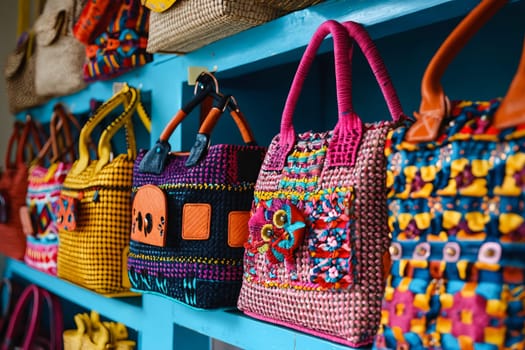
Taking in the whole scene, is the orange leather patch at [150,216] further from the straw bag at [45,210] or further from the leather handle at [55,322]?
the leather handle at [55,322]

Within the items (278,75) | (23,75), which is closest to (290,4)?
(278,75)

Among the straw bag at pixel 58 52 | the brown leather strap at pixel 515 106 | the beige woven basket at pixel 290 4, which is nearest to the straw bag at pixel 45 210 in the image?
the straw bag at pixel 58 52

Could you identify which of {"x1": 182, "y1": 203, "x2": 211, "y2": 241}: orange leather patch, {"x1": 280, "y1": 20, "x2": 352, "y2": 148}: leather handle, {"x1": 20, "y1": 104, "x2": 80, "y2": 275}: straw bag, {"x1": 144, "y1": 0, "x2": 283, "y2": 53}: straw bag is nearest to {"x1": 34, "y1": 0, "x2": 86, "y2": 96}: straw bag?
{"x1": 20, "y1": 104, "x2": 80, "y2": 275}: straw bag

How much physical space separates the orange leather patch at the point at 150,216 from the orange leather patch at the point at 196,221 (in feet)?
0.12

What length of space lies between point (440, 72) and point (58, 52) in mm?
1201

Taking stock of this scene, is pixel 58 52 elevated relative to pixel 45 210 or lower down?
elevated

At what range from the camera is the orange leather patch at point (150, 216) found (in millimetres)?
932

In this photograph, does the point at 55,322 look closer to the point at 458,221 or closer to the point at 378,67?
the point at 378,67

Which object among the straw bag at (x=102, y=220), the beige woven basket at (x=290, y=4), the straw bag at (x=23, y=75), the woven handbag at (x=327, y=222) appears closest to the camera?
the woven handbag at (x=327, y=222)

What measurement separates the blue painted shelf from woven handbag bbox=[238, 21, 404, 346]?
42 mm

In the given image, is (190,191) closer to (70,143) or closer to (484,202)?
(484,202)

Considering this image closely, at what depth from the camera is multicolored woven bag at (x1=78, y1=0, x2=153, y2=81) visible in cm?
125

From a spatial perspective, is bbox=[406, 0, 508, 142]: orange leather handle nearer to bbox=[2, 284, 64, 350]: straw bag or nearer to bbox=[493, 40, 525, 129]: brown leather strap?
bbox=[493, 40, 525, 129]: brown leather strap

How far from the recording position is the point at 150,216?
965 mm
